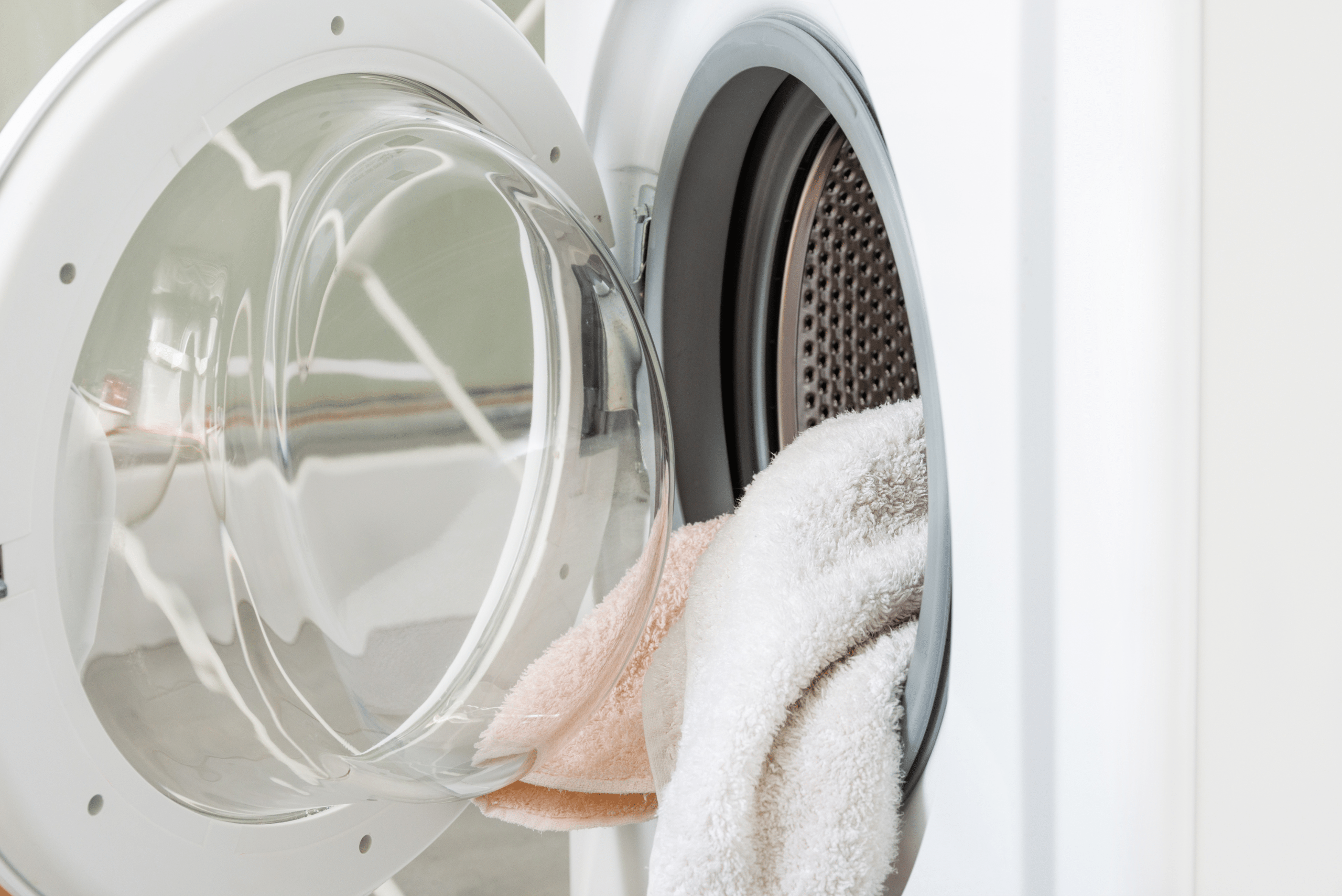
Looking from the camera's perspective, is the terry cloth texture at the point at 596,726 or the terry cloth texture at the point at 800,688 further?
the terry cloth texture at the point at 596,726

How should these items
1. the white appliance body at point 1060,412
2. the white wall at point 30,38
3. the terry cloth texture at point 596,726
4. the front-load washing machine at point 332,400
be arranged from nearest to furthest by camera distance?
the white appliance body at point 1060,412 → the front-load washing machine at point 332,400 → the terry cloth texture at point 596,726 → the white wall at point 30,38

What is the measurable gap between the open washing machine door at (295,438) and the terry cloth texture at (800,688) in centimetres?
9

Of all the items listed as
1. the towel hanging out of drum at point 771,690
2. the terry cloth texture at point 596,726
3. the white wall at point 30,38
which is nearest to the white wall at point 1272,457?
the towel hanging out of drum at point 771,690

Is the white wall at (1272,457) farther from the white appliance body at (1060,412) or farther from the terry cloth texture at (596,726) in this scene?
the terry cloth texture at (596,726)

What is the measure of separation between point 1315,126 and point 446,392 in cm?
40

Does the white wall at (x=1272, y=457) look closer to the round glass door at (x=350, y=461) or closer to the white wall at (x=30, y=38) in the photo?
the round glass door at (x=350, y=461)

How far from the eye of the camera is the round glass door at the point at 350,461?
0.38 meters

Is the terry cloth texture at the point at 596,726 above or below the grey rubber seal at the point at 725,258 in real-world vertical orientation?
below

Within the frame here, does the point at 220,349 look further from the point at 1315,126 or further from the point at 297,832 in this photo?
the point at 1315,126

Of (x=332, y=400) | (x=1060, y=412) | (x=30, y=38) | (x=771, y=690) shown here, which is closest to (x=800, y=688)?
(x=771, y=690)

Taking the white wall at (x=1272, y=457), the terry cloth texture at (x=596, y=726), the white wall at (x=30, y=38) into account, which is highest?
the white wall at (x=30, y=38)

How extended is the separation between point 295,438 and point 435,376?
89 millimetres

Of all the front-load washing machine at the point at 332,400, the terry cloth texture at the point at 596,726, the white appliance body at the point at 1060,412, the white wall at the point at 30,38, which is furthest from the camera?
the white wall at the point at 30,38

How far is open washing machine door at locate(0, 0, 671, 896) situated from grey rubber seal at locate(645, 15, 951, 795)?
0.07 metres
